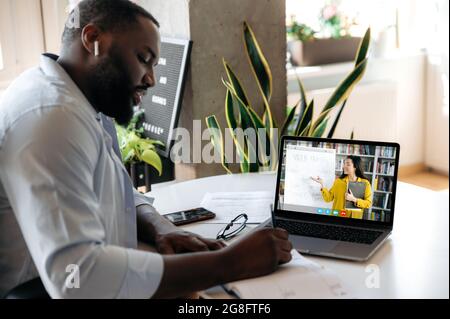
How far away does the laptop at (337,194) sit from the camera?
1.60 m

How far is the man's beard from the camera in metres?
1.42

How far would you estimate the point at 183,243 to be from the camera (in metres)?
1.53

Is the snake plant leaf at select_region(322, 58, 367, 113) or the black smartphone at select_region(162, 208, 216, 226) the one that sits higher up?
the snake plant leaf at select_region(322, 58, 367, 113)

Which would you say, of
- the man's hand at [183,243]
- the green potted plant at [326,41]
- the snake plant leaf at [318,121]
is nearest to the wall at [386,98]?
the green potted plant at [326,41]

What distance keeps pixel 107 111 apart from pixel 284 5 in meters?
1.38

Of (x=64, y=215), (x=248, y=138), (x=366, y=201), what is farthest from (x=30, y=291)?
(x=248, y=138)

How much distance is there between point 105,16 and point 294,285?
74cm

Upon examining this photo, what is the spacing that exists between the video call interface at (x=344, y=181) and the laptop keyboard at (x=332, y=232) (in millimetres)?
44

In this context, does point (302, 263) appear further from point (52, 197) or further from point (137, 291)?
point (52, 197)

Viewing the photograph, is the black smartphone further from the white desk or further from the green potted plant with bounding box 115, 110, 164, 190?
the green potted plant with bounding box 115, 110, 164, 190

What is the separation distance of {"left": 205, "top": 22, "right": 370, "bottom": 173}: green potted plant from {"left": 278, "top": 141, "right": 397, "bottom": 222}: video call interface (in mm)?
705

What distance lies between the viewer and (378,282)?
1.34 metres

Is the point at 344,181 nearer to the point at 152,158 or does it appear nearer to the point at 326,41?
the point at 152,158

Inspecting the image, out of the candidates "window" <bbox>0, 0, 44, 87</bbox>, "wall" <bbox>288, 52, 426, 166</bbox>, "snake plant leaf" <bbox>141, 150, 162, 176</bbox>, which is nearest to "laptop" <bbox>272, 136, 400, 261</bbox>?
"snake plant leaf" <bbox>141, 150, 162, 176</bbox>
